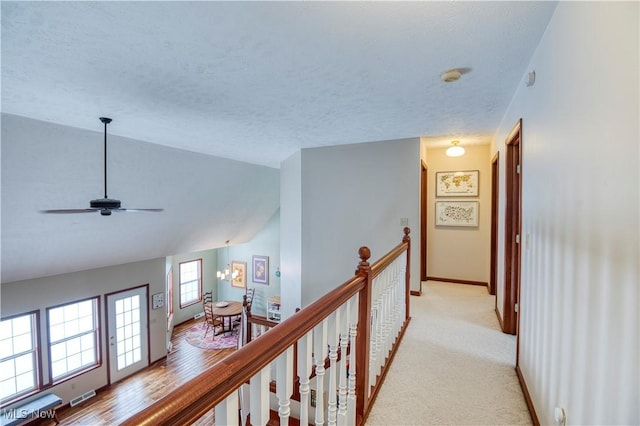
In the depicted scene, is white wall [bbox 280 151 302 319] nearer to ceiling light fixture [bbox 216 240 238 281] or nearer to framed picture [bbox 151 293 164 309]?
framed picture [bbox 151 293 164 309]

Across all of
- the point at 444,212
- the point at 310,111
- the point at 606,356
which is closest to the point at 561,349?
the point at 606,356

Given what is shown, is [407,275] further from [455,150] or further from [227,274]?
[227,274]

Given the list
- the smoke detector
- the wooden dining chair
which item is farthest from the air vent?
the smoke detector

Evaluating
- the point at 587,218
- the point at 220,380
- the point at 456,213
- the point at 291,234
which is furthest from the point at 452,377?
the point at 291,234

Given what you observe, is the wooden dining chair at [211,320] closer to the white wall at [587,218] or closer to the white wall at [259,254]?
the white wall at [259,254]

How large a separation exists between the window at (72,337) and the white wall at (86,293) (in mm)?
131

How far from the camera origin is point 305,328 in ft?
3.61

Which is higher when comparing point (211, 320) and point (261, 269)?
point (261, 269)

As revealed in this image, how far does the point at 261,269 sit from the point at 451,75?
9298 millimetres

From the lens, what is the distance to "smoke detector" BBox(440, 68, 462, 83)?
2197mm

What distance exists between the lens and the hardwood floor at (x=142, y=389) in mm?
5598

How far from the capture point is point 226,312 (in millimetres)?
9203

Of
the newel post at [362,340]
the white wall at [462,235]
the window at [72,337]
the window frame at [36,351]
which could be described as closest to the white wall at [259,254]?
the window at [72,337]

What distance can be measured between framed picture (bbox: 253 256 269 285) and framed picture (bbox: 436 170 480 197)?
6.96m
